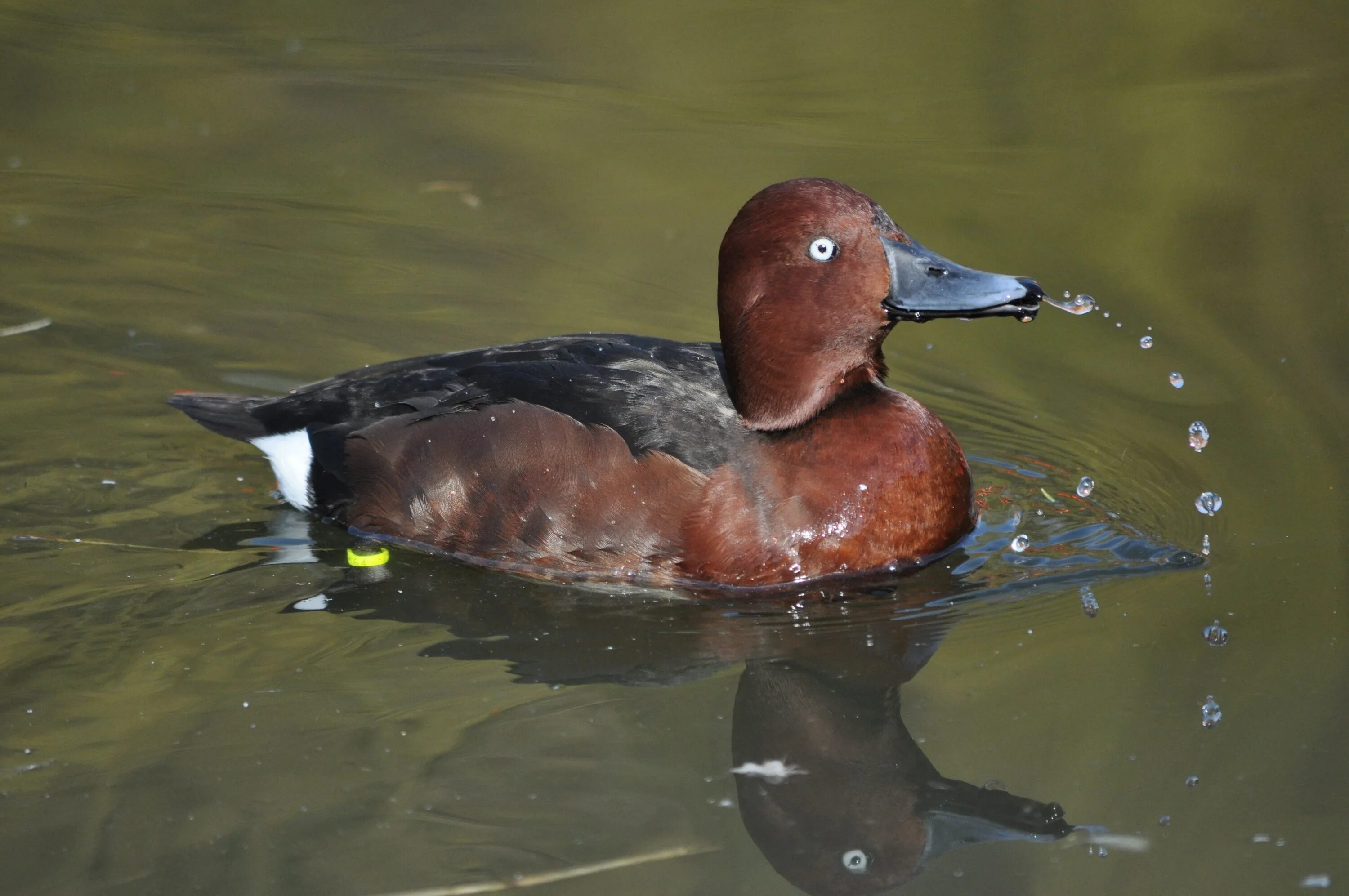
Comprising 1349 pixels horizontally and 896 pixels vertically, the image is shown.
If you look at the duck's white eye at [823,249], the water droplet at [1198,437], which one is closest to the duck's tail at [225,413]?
the duck's white eye at [823,249]

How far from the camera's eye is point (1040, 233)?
23.4ft

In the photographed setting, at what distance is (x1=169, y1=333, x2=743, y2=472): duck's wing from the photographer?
4.82 meters

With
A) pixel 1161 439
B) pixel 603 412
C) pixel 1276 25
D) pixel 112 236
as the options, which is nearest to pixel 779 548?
pixel 603 412

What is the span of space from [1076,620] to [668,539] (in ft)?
4.22

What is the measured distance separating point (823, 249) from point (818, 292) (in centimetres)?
14

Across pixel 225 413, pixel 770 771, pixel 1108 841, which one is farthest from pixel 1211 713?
pixel 225 413

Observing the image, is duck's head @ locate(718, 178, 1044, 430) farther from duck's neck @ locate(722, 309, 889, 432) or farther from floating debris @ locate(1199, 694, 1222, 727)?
floating debris @ locate(1199, 694, 1222, 727)

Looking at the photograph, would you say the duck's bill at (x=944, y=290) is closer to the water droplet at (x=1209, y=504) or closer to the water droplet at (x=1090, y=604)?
the water droplet at (x=1090, y=604)

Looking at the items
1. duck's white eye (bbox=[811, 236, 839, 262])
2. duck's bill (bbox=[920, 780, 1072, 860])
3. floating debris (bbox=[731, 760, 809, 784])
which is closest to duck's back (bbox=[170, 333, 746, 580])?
duck's white eye (bbox=[811, 236, 839, 262])

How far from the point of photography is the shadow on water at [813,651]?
3.48 meters

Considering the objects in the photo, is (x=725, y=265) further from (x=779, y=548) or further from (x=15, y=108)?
(x=15, y=108)

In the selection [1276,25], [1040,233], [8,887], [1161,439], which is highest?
[1276,25]

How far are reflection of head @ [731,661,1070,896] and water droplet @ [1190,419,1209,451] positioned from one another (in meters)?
2.07

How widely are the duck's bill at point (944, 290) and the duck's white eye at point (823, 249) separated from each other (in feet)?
0.53
